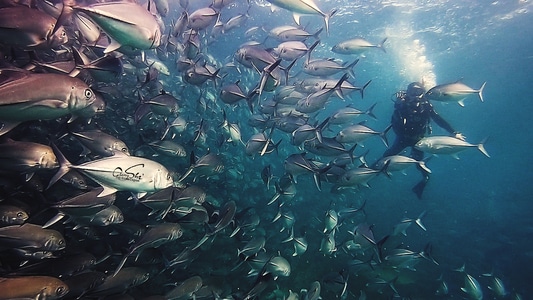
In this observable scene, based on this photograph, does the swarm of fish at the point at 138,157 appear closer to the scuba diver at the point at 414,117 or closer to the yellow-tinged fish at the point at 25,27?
the yellow-tinged fish at the point at 25,27

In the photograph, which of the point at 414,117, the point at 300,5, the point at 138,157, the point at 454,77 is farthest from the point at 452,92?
the point at 454,77

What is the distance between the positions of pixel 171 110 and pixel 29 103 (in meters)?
2.69

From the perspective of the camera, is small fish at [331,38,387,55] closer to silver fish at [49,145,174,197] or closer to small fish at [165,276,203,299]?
silver fish at [49,145,174,197]

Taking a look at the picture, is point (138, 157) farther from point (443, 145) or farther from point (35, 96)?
point (443, 145)

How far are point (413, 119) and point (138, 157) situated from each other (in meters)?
10.0

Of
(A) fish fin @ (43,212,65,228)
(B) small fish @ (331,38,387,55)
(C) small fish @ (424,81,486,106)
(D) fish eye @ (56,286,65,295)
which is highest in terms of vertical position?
(B) small fish @ (331,38,387,55)

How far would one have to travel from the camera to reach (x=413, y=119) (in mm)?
11023

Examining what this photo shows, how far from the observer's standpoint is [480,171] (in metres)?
75.9

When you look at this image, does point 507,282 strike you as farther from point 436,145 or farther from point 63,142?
point 63,142

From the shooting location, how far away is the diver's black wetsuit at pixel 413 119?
1080cm

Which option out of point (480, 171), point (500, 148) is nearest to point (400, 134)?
point (500, 148)

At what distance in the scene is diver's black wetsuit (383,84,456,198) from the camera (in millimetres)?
10797

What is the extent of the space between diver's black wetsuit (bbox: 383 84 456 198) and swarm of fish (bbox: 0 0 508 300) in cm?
359

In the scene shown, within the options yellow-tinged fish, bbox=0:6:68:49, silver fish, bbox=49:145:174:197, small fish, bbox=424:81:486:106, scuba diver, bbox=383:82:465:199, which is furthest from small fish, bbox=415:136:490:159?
yellow-tinged fish, bbox=0:6:68:49
